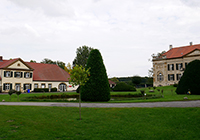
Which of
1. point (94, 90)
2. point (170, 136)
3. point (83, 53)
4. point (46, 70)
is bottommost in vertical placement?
point (170, 136)

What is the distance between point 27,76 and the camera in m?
49.7

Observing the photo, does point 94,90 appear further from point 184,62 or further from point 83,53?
point 83,53

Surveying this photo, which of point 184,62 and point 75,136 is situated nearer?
point 75,136

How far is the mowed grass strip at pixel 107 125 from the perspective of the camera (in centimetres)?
847

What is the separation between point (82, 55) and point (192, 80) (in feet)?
184

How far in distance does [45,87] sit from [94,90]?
35.4m

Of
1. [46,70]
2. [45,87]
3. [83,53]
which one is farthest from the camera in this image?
[83,53]

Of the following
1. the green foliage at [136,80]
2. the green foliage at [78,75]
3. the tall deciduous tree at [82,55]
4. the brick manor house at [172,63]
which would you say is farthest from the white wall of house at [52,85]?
the green foliage at [78,75]

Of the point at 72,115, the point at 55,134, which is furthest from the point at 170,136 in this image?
the point at 72,115

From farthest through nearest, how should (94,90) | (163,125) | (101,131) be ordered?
(94,90) < (163,125) < (101,131)

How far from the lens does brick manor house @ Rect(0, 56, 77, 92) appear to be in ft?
151

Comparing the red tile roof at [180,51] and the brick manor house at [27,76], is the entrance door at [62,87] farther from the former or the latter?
the red tile roof at [180,51]

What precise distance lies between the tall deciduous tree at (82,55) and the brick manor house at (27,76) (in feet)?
59.9

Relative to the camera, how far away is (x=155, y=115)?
38.3 ft
